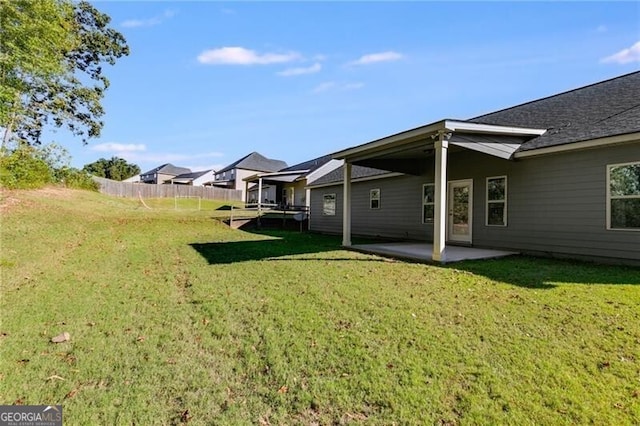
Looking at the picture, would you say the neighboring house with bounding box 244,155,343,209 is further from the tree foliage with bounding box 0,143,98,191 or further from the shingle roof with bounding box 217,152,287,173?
the shingle roof with bounding box 217,152,287,173

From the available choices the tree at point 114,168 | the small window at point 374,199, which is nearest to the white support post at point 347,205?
the small window at point 374,199

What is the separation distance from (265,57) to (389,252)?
8.81m

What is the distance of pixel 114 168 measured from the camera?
2862 inches

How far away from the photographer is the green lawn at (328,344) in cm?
278

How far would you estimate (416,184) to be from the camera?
43.0 ft

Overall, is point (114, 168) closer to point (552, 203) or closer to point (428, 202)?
point (428, 202)

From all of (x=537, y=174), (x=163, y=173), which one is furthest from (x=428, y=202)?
(x=163, y=173)

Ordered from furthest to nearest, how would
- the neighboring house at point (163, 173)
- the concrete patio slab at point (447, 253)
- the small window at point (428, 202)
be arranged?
the neighboring house at point (163, 173) → the small window at point (428, 202) → the concrete patio slab at point (447, 253)

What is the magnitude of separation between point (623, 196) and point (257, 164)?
42.3 m

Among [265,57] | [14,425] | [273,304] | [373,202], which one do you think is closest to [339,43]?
[265,57]

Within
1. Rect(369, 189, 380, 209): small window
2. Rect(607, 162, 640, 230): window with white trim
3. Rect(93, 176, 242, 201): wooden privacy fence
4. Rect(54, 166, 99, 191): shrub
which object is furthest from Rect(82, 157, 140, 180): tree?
Rect(607, 162, 640, 230): window with white trim

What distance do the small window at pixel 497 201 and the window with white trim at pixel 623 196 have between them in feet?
8.14

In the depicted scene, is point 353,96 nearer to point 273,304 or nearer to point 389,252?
point 389,252

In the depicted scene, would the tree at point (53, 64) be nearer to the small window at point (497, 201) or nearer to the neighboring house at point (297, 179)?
the neighboring house at point (297, 179)
